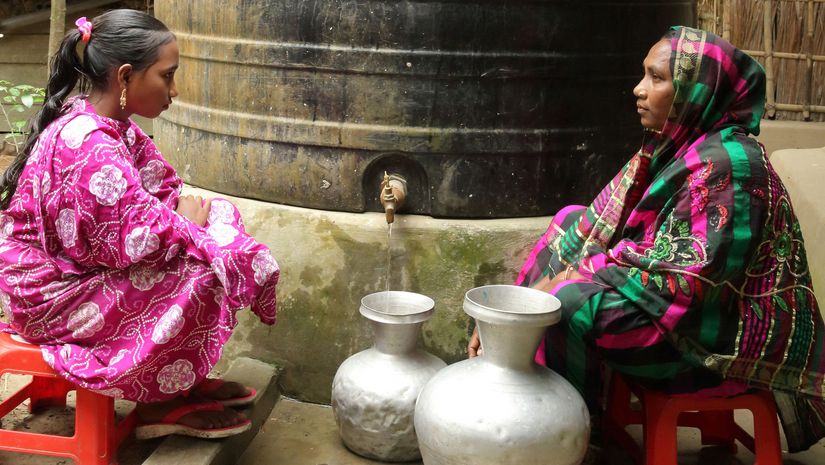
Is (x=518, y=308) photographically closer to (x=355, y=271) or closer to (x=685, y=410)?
(x=685, y=410)

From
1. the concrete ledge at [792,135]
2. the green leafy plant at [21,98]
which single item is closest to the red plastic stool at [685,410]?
the green leafy plant at [21,98]

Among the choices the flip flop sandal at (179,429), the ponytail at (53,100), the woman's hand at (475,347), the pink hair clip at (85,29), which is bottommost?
the flip flop sandal at (179,429)

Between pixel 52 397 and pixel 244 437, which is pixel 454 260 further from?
pixel 52 397

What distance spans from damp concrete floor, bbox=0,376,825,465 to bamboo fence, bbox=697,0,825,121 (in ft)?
14.5

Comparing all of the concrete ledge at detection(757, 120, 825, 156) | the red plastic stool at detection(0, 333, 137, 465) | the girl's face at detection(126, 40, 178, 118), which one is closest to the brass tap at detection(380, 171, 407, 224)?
the girl's face at detection(126, 40, 178, 118)

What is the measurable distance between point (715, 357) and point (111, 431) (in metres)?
1.83

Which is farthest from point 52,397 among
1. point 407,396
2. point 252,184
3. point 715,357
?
point 715,357

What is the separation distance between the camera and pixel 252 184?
3.75 meters

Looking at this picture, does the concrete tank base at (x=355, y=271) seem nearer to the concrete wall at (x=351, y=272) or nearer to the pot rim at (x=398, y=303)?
the concrete wall at (x=351, y=272)

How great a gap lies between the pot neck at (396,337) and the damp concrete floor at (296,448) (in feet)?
1.31

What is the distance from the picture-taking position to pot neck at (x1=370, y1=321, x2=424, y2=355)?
3098mm

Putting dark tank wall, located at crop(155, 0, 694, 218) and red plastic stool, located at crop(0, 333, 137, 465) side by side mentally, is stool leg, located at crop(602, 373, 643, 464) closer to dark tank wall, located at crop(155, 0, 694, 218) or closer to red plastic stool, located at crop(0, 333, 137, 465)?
dark tank wall, located at crop(155, 0, 694, 218)

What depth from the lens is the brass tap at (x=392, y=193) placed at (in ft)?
11.2

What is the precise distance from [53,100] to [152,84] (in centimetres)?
30
